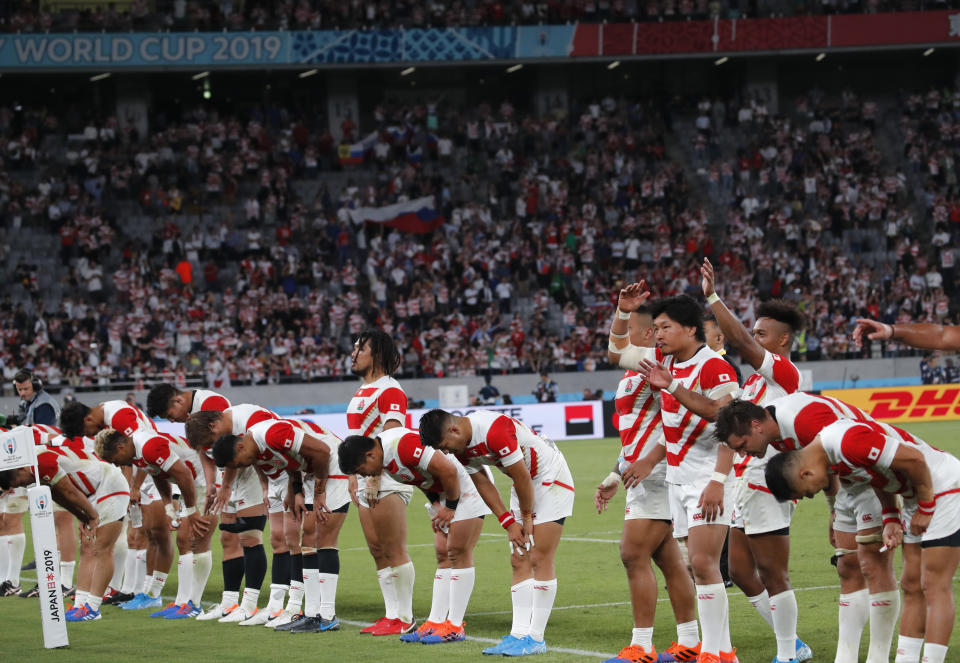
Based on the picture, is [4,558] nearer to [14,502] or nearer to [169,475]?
[14,502]

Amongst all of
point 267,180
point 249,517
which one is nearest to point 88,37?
point 267,180

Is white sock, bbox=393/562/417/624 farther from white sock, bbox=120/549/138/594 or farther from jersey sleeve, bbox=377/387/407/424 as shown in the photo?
white sock, bbox=120/549/138/594

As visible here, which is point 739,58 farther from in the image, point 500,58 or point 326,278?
point 326,278

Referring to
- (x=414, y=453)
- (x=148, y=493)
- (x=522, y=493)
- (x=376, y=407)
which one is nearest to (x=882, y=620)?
(x=522, y=493)

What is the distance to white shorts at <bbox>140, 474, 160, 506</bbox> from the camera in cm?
1338

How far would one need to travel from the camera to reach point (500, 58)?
46.5 meters

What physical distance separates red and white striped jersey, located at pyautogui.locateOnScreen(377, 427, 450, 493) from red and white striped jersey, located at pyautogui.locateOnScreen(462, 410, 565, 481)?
41 centimetres

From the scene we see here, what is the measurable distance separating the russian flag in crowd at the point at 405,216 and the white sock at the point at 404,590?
31.5 metres

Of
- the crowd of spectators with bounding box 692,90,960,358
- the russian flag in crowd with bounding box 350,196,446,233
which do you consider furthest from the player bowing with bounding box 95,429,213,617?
the russian flag in crowd with bounding box 350,196,446,233

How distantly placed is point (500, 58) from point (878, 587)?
4009 centimetres

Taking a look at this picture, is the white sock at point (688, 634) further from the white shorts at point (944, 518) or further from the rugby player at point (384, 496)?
the rugby player at point (384, 496)

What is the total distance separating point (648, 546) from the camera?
9.13 meters

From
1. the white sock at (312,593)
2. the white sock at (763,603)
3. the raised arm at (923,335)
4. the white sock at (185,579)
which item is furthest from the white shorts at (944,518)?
the white sock at (185,579)

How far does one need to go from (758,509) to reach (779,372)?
1115 millimetres
